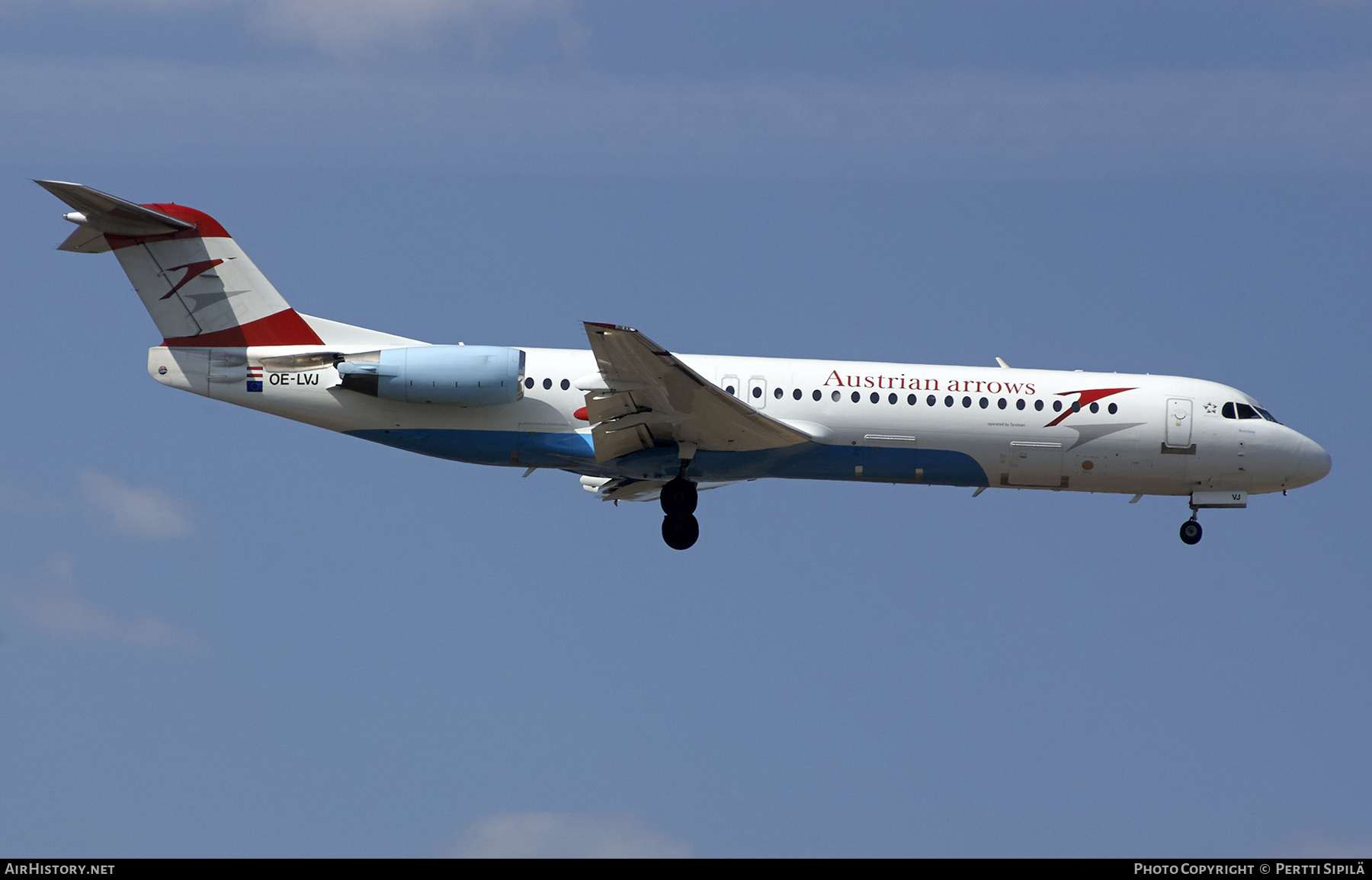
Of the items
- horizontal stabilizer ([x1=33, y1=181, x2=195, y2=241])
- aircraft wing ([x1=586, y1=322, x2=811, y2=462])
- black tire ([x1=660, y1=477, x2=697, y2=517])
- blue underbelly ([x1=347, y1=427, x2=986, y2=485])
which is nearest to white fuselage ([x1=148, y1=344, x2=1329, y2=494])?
blue underbelly ([x1=347, y1=427, x2=986, y2=485])

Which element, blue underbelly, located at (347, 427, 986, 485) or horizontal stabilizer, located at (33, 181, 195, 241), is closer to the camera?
horizontal stabilizer, located at (33, 181, 195, 241)

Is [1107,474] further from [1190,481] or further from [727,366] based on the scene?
[727,366]

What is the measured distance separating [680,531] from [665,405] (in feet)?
9.65

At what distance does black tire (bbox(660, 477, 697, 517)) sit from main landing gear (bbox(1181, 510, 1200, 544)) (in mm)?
10120

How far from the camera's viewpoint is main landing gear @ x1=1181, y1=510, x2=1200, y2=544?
27.5 meters

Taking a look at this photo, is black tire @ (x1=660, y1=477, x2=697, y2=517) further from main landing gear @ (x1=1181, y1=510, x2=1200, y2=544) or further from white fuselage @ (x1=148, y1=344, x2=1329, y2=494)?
main landing gear @ (x1=1181, y1=510, x2=1200, y2=544)

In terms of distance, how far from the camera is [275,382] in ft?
82.0

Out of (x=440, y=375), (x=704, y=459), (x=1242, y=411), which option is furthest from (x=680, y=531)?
(x=1242, y=411)

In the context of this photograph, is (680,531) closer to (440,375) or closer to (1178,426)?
(440,375)

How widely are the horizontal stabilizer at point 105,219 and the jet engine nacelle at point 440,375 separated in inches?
175

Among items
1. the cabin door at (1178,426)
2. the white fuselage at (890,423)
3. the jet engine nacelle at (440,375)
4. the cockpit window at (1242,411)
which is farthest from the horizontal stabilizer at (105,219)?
the cockpit window at (1242,411)

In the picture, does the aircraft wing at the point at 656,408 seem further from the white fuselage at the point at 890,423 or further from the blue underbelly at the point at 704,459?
the white fuselage at the point at 890,423

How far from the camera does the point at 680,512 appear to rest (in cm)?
2575

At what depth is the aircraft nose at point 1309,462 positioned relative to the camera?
27.2 metres
